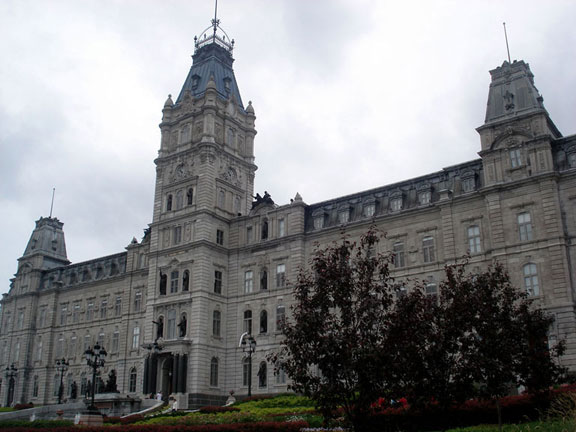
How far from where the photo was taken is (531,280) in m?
41.5

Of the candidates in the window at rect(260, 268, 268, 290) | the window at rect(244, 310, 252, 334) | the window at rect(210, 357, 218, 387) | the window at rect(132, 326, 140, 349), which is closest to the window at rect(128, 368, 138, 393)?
the window at rect(132, 326, 140, 349)

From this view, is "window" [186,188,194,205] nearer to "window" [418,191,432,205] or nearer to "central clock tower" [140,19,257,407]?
"central clock tower" [140,19,257,407]

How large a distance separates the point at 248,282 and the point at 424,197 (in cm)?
1856

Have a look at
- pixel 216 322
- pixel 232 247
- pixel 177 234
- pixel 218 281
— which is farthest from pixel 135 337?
pixel 232 247

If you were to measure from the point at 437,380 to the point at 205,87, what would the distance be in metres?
50.4

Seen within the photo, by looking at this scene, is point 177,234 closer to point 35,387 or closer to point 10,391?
point 35,387

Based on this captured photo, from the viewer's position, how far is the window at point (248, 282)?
5731 cm

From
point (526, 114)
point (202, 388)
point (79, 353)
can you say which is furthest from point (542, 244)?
point (79, 353)

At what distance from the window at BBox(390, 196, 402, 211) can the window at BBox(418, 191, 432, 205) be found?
1781mm

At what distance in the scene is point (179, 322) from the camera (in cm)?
5581

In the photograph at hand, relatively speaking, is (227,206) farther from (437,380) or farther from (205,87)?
(437,380)

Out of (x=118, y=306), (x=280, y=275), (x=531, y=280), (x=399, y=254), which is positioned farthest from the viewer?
(x=118, y=306)

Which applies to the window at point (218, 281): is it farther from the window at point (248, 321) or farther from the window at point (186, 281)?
the window at point (248, 321)

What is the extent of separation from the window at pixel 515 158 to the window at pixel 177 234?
1222 inches
